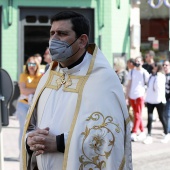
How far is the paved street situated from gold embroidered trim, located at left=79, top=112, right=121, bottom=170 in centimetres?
594

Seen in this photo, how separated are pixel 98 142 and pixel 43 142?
358 millimetres

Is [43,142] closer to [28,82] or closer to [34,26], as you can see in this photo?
[28,82]

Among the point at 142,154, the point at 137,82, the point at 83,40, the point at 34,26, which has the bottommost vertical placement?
the point at 142,154

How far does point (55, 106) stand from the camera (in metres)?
4.08

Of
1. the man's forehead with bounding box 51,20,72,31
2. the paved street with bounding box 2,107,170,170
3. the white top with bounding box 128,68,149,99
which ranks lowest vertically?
the paved street with bounding box 2,107,170,170

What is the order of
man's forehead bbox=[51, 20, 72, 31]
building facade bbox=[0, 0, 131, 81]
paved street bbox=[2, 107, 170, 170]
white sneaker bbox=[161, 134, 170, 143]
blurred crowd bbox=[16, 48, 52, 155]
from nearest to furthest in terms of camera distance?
1. man's forehead bbox=[51, 20, 72, 31]
2. blurred crowd bbox=[16, 48, 52, 155]
3. paved street bbox=[2, 107, 170, 170]
4. white sneaker bbox=[161, 134, 170, 143]
5. building facade bbox=[0, 0, 131, 81]

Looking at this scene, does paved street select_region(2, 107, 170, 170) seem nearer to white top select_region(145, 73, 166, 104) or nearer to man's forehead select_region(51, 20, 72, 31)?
white top select_region(145, 73, 166, 104)

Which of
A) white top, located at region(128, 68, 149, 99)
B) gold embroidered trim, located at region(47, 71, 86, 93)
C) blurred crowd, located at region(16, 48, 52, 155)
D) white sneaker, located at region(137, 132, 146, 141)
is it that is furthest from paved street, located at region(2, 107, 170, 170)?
gold embroidered trim, located at region(47, 71, 86, 93)

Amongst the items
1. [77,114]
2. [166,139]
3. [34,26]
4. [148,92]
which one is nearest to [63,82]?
[77,114]

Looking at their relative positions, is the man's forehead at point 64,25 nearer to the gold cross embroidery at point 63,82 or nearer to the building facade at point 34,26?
the gold cross embroidery at point 63,82

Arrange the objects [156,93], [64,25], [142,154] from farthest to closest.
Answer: [156,93] < [142,154] < [64,25]

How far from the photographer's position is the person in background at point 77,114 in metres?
3.96

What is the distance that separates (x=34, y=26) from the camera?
18.3m

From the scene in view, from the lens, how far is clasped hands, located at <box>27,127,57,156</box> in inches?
156
